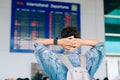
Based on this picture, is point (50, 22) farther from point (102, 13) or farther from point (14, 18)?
point (102, 13)

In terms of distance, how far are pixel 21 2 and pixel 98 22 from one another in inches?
42.3

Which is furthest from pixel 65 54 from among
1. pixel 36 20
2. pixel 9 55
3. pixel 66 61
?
pixel 36 20

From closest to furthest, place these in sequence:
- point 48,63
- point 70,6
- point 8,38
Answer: point 48,63, point 8,38, point 70,6

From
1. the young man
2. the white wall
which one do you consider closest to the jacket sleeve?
the young man

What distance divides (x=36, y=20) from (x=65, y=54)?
2.54 m

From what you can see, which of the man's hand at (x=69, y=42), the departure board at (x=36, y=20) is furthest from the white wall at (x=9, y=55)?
the man's hand at (x=69, y=42)

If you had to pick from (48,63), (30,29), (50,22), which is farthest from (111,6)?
(48,63)

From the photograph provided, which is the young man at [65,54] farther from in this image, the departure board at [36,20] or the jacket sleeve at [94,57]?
the departure board at [36,20]

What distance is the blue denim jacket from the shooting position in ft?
3.44

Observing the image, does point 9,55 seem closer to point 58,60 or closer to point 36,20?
point 36,20

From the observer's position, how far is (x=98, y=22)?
3.85 m

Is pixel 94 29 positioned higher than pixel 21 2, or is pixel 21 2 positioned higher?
pixel 21 2

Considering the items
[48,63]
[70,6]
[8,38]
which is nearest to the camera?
[48,63]

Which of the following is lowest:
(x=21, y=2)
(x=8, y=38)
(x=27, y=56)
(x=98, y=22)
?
(x=27, y=56)
